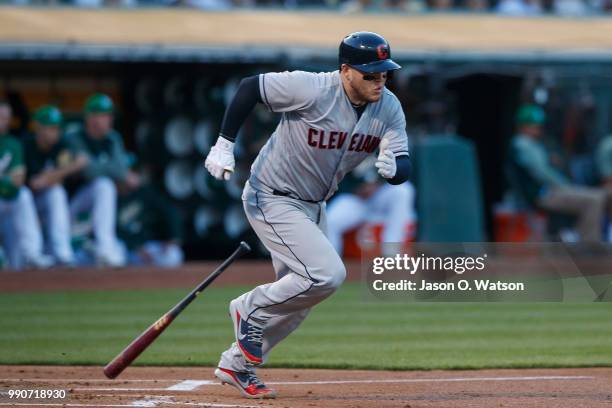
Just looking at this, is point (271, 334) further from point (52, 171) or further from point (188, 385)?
point (52, 171)

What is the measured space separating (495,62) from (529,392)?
8744 mm

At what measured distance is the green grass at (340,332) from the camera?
7.58 m

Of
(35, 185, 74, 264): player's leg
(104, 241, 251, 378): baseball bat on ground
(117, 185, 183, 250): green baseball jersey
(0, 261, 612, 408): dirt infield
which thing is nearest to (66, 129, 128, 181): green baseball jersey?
(35, 185, 74, 264): player's leg

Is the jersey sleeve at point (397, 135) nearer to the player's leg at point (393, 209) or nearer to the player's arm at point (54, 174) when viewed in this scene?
the player's leg at point (393, 209)

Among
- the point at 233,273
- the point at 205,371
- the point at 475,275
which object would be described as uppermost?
the point at 205,371

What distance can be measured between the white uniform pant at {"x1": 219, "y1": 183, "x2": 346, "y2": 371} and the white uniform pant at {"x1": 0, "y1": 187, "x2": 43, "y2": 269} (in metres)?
6.41

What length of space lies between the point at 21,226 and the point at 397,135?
688cm

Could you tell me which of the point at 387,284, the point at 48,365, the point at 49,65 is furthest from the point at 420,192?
the point at 48,365

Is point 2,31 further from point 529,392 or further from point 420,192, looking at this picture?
point 529,392

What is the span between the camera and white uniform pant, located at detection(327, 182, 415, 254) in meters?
13.0

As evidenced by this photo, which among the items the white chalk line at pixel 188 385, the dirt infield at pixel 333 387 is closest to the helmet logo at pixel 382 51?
the dirt infield at pixel 333 387

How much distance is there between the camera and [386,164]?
577 cm

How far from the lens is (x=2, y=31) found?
42.2ft

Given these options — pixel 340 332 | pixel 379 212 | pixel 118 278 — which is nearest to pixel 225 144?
pixel 340 332
